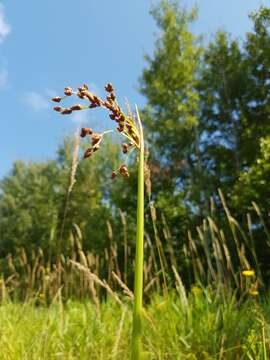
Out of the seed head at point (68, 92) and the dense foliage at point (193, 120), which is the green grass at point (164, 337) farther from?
the dense foliage at point (193, 120)

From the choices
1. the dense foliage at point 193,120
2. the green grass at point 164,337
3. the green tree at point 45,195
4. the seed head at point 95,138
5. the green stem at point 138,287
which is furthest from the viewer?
the green tree at point 45,195

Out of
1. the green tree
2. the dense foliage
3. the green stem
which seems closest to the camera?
the green stem

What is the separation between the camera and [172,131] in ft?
52.1

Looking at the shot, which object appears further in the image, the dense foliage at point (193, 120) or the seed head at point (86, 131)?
the dense foliage at point (193, 120)

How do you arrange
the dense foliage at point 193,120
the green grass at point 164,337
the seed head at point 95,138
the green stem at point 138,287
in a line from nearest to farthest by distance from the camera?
the green stem at point 138,287
the seed head at point 95,138
the green grass at point 164,337
the dense foliage at point 193,120

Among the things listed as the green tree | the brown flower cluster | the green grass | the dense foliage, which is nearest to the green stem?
the brown flower cluster

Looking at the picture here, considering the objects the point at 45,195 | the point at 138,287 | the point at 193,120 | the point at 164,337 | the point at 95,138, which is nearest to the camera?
the point at 138,287

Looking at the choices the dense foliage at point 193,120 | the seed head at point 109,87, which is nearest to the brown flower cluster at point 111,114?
the seed head at point 109,87

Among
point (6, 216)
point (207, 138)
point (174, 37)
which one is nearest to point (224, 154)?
point (207, 138)

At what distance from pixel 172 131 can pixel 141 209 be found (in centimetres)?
1530

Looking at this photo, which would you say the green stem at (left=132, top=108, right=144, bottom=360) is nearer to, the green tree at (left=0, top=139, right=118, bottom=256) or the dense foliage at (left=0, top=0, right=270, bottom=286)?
the dense foliage at (left=0, top=0, right=270, bottom=286)

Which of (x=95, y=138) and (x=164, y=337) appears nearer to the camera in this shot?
(x=95, y=138)

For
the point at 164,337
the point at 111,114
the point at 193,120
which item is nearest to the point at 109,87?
the point at 111,114

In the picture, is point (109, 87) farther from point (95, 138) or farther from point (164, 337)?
point (164, 337)
